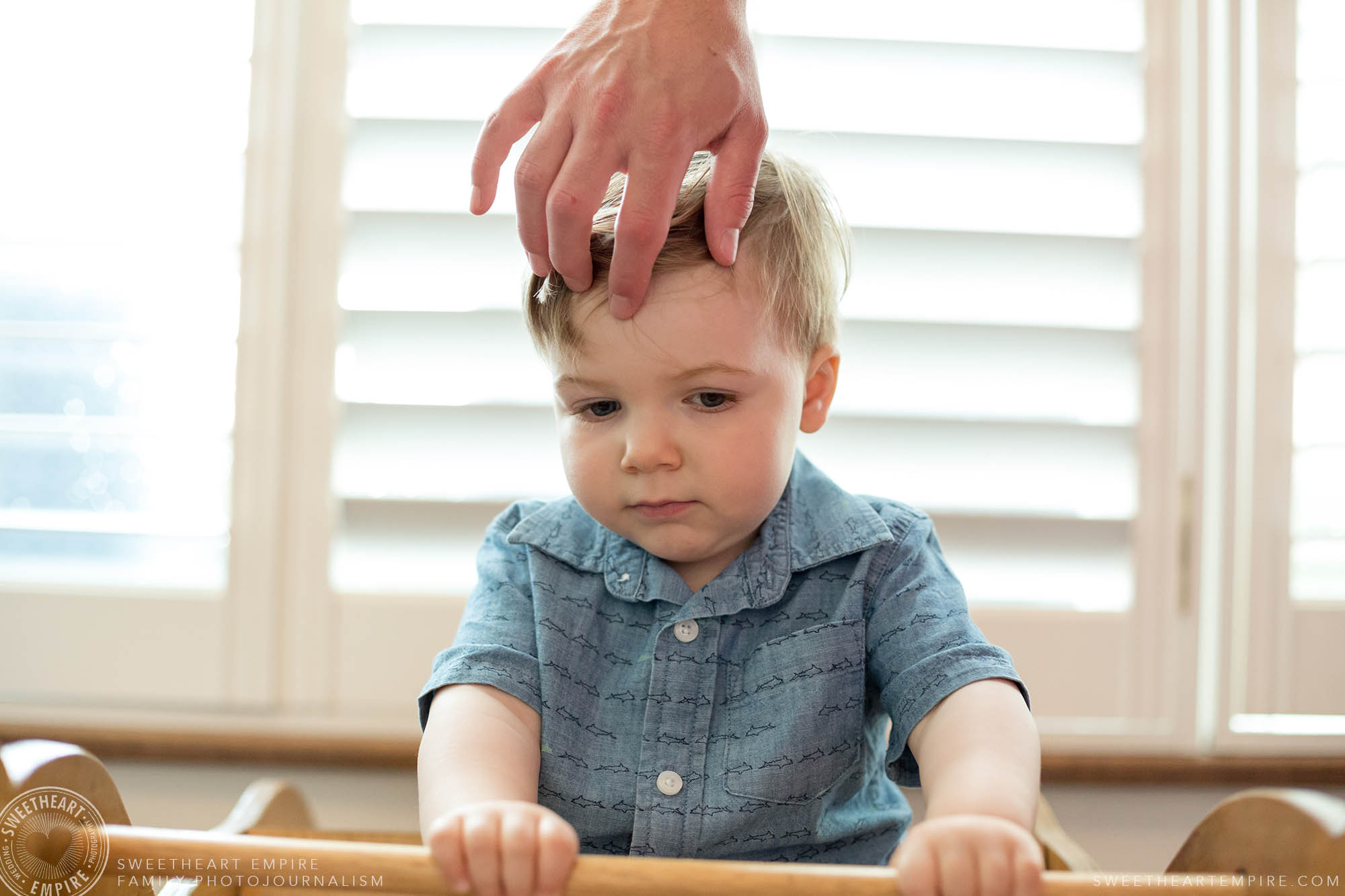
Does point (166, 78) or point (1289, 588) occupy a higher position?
point (166, 78)

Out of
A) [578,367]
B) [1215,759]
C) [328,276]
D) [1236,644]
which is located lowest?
[1215,759]

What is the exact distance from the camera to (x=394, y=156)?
1013mm

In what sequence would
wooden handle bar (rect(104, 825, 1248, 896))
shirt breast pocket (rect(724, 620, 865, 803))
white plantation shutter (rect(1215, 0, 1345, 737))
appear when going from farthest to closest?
white plantation shutter (rect(1215, 0, 1345, 737))
shirt breast pocket (rect(724, 620, 865, 803))
wooden handle bar (rect(104, 825, 1248, 896))

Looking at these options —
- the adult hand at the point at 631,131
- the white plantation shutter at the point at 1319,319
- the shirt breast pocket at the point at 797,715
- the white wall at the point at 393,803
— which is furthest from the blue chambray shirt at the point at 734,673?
the white plantation shutter at the point at 1319,319

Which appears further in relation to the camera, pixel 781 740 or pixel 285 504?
pixel 285 504

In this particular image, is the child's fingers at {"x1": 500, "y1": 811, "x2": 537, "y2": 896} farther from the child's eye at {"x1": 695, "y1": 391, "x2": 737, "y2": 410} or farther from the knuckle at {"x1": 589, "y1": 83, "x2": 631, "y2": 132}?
the knuckle at {"x1": 589, "y1": 83, "x2": 631, "y2": 132}

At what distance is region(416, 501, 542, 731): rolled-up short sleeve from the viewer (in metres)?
0.71

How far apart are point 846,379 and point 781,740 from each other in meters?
0.42

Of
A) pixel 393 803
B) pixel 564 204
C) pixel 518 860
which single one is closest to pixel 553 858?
pixel 518 860

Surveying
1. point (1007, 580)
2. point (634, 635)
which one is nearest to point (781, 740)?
point (634, 635)

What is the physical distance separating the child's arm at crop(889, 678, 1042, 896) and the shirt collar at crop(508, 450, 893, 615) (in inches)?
5.7

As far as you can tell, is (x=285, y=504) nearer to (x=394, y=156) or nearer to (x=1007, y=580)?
(x=394, y=156)

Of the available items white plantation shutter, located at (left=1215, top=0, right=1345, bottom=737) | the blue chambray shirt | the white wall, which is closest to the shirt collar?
the blue chambray shirt

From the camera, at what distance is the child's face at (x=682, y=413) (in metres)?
0.67
